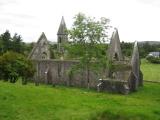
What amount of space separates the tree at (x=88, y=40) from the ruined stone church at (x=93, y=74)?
262 centimetres

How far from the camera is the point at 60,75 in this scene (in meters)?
61.8

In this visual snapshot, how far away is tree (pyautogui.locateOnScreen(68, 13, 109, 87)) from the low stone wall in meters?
4.17

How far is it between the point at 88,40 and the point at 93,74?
639 centimetres

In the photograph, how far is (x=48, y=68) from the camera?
6375cm

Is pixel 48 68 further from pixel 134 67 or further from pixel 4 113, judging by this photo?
pixel 4 113

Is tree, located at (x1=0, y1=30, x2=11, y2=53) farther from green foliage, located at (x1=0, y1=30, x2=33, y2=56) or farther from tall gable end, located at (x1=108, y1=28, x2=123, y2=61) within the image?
tall gable end, located at (x1=108, y1=28, x2=123, y2=61)

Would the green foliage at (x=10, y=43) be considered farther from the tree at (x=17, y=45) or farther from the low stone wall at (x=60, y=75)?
the low stone wall at (x=60, y=75)

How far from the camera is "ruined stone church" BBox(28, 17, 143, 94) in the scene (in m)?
51.7

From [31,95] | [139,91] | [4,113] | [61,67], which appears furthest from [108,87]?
[4,113]

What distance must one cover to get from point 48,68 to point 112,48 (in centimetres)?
1267

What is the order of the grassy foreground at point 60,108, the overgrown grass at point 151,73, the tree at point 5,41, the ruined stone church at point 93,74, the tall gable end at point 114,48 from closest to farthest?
1. the grassy foreground at point 60,108
2. the ruined stone church at point 93,74
3. the tall gable end at point 114,48
4. the overgrown grass at point 151,73
5. the tree at point 5,41

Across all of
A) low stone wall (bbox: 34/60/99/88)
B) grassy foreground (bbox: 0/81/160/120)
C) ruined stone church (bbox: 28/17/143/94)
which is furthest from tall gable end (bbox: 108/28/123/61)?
grassy foreground (bbox: 0/81/160/120)

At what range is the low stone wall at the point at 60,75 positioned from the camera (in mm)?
58094

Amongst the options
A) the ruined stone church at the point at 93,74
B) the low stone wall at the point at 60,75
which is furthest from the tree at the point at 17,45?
the low stone wall at the point at 60,75
